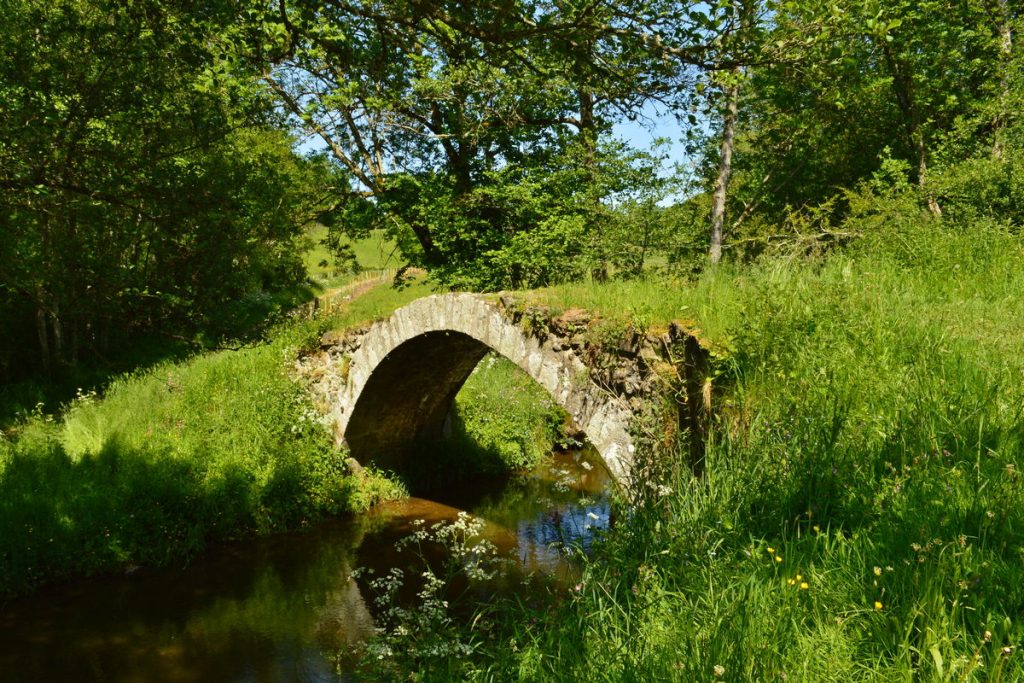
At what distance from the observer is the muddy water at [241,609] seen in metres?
5.51

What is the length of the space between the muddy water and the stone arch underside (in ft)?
→ 2.00

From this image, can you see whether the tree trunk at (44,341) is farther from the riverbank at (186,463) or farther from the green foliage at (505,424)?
the green foliage at (505,424)

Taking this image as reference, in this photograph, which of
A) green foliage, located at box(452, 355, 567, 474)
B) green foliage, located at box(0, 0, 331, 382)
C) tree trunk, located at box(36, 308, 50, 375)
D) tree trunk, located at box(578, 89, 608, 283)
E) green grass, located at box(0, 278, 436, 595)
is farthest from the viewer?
tree trunk, located at box(36, 308, 50, 375)

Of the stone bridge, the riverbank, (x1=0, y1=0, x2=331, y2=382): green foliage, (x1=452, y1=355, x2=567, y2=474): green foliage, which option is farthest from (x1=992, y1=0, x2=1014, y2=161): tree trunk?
(x1=0, y1=0, x2=331, y2=382): green foliage

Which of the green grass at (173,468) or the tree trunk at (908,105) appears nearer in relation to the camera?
the green grass at (173,468)

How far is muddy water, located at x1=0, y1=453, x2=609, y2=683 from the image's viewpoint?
551cm

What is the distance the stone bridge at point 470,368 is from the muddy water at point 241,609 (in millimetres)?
690

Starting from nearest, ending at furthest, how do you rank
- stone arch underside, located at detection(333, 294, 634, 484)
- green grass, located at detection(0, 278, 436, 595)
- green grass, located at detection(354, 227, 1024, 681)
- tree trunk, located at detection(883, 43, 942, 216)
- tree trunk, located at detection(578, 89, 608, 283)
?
green grass, located at detection(354, 227, 1024, 681) → stone arch underside, located at detection(333, 294, 634, 484) → green grass, located at detection(0, 278, 436, 595) → tree trunk, located at detection(578, 89, 608, 283) → tree trunk, located at detection(883, 43, 942, 216)

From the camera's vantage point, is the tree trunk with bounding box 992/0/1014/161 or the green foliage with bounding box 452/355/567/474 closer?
the tree trunk with bounding box 992/0/1014/161

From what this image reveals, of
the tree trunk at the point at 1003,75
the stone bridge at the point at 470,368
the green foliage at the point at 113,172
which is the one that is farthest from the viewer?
the tree trunk at the point at 1003,75

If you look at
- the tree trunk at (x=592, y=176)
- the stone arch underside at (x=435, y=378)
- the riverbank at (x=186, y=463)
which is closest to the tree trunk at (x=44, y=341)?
the riverbank at (x=186, y=463)

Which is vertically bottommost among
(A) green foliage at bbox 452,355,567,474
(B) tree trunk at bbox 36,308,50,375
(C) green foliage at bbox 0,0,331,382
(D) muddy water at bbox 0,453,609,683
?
(D) muddy water at bbox 0,453,609,683

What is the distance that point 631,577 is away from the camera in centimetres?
308

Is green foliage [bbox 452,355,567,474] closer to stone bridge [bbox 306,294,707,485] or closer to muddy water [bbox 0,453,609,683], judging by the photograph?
stone bridge [bbox 306,294,707,485]
